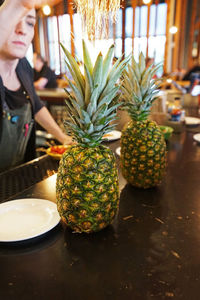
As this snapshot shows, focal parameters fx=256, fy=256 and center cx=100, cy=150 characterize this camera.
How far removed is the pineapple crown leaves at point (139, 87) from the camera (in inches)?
41.6

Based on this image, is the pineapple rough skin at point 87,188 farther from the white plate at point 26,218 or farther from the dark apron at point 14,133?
the dark apron at point 14,133

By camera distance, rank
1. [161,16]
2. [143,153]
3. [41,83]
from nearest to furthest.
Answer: [143,153], [41,83], [161,16]

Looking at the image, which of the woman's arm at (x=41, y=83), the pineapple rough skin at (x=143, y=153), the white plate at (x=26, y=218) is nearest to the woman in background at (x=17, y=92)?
the pineapple rough skin at (x=143, y=153)

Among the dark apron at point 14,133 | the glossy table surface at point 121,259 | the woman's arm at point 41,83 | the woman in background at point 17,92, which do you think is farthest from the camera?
the woman's arm at point 41,83

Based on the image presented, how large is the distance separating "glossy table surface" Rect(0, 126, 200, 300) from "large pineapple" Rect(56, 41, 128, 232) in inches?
3.2

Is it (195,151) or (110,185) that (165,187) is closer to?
(110,185)

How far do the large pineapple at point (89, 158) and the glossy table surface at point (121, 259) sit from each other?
81 millimetres

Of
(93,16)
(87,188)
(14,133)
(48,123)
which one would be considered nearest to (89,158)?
(87,188)

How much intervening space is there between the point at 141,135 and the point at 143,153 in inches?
2.9

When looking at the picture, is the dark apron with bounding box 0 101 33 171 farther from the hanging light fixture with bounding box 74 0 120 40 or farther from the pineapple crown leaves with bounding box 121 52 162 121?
the hanging light fixture with bounding box 74 0 120 40

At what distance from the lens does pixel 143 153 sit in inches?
40.9

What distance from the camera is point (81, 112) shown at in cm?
73

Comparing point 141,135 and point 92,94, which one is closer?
point 92,94

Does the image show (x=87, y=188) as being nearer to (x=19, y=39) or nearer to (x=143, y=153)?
(x=143, y=153)
